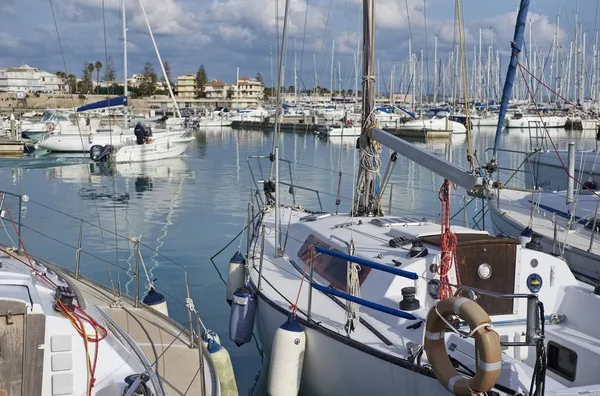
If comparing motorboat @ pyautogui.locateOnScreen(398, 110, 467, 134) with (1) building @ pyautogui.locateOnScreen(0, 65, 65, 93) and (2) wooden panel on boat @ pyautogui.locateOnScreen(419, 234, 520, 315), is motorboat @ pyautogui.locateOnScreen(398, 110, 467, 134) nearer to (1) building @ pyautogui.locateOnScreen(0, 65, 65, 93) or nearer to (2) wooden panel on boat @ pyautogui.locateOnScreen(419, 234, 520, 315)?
(2) wooden panel on boat @ pyautogui.locateOnScreen(419, 234, 520, 315)

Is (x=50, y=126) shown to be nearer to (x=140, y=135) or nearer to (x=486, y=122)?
A: (x=140, y=135)

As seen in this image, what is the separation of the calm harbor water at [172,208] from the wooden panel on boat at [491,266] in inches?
145

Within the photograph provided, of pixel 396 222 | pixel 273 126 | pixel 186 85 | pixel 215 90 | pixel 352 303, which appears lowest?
pixel 352 303

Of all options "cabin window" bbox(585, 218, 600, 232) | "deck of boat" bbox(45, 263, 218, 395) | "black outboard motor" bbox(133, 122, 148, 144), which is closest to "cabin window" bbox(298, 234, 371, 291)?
"deck of boat" bbox(45, 263, 218, 395)

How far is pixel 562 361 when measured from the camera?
7.58 meters

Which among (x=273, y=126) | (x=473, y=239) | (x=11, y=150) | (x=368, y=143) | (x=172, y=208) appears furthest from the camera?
(x=273, y=126)

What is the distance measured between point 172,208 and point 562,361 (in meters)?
17.8

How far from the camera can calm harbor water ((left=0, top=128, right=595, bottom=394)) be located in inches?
554

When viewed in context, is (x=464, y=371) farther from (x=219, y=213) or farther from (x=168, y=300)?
(x=219, y=213)

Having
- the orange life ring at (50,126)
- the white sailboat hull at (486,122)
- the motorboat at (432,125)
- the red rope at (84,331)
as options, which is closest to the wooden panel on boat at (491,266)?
the red rope at (84,331)

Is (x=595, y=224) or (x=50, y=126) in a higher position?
(x=50, y=126)

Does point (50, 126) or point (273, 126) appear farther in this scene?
point (273, 126)

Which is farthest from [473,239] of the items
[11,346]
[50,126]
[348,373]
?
[50,126]

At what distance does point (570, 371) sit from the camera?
7465 mm
